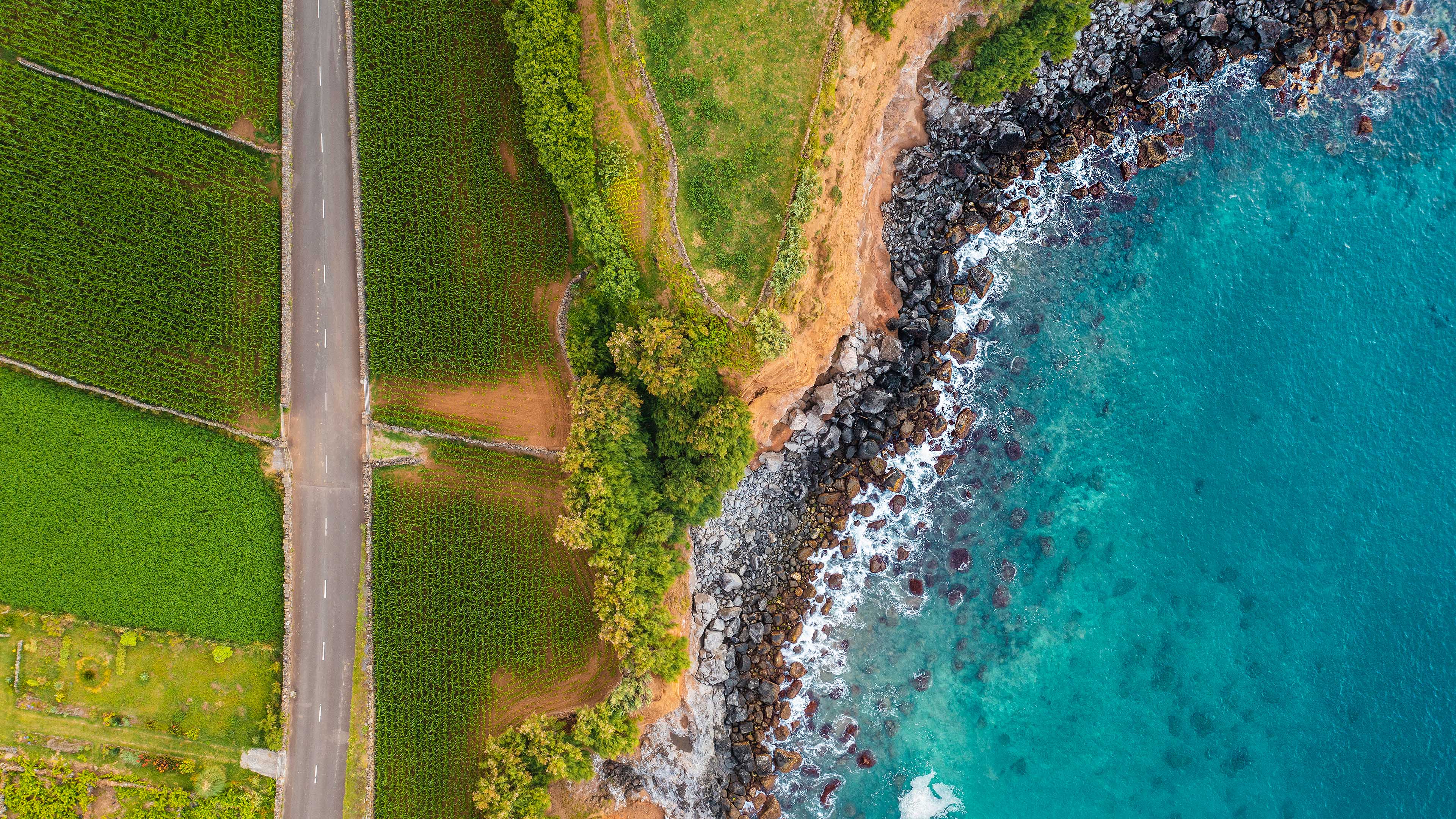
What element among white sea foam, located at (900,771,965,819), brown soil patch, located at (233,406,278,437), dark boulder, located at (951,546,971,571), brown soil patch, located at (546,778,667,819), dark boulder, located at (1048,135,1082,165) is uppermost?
dark boulder, located at (1048,135,1082,165)

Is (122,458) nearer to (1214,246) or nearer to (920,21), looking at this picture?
(920,21)

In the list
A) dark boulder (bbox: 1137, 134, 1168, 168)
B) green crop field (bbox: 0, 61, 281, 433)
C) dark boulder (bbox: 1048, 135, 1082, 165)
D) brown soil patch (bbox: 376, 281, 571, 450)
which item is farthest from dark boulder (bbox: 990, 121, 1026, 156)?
green crop field (bbox: 0, 61, 281, 433)

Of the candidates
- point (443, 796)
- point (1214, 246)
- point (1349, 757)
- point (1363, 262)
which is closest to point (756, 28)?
point (1214, 246)

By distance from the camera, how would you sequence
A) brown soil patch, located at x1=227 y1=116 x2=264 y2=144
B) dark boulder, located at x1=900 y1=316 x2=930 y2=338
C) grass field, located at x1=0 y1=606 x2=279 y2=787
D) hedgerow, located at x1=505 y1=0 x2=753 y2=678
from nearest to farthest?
hedgerow, located at x1=505 y1=0 x2=753 y2=678
grass field, located at x1=0 y1=606 x2=279 y2=787
brown soil patch, located at x1=227 y1=116 x2=264 y2=144
dark boulder, located at x1=900 y1=316 x2=930 y2=338

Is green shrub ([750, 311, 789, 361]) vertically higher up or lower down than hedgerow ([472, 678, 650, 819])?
higher up

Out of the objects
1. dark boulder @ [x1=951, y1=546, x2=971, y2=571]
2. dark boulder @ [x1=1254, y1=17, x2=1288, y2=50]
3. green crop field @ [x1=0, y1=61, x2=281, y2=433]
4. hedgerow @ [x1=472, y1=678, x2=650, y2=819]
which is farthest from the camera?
dark boulder @ [x1=951, y1=546, x2=971, y2=571]

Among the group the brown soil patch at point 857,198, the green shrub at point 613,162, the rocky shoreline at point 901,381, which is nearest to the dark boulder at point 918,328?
the rocky shoreline at point 901,381

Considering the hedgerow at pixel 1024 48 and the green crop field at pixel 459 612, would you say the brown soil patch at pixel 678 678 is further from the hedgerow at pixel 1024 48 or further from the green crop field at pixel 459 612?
the hedgerow at pixel 1024 48

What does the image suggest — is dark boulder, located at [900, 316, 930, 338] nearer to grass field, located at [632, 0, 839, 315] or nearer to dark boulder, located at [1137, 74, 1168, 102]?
grass field, located at [632, 0, 839, 315]
